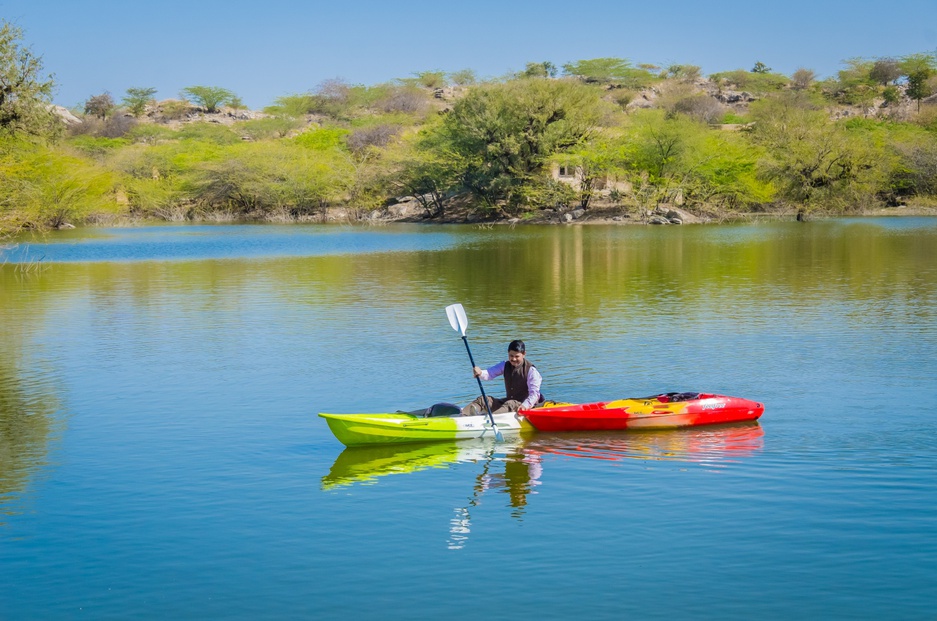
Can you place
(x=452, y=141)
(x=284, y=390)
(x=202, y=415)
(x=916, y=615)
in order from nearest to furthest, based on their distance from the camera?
(x=916, y=615) → (x=202, y=415) → (x=284, y=390) → (x=452, y=141)

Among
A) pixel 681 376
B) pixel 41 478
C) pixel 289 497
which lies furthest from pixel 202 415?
pixel 681 376

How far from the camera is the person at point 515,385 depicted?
14.8 meters

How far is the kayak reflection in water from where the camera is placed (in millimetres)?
11078

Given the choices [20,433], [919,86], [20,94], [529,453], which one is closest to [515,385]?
[529,453]

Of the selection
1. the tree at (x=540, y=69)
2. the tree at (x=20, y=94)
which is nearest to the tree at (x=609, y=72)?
the tree at (x=540, y=69)

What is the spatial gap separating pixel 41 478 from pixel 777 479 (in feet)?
31.1

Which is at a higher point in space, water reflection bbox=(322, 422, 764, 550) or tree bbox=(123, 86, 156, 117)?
tree bbox=(123, 86, 156, 117)

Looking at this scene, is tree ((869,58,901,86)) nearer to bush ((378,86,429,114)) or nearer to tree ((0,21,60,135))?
bush ((378,86,429,114))

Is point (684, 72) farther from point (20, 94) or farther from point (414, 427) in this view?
point (414, 427)

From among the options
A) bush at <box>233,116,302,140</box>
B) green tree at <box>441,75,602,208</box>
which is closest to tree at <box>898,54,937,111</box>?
green tree at <box>441,75,602,208</box>

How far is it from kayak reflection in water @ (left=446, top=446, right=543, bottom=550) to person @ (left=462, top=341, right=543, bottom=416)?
0.79m

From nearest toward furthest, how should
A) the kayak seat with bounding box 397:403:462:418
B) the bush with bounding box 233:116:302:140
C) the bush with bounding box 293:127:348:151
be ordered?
the kayak seat with bounding box 397:403:462:418
the bush with bounding box 293:127:348:151
the bush with bounding box 233:116:302:140

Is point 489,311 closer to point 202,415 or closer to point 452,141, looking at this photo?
point 202,415

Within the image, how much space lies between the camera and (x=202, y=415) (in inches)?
655
